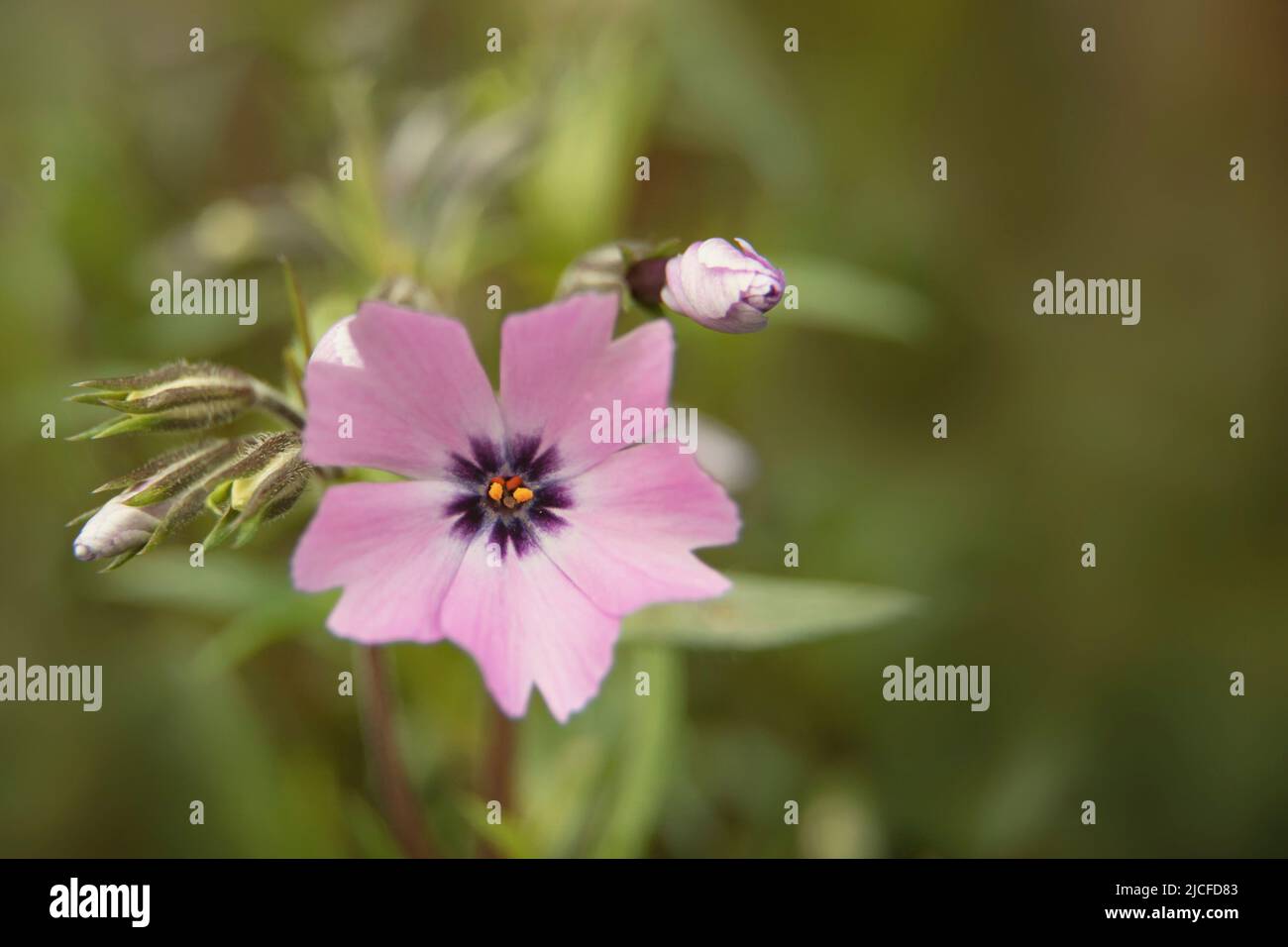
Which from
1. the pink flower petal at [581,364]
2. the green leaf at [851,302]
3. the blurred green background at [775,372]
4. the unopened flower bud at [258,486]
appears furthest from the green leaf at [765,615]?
the green leaf at [851,302]

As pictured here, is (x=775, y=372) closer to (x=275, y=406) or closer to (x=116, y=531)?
(x=275, y=406)

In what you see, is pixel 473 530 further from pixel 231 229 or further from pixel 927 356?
pixel 927 356

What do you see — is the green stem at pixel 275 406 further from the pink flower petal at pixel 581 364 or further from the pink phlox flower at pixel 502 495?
the pink flower petal at pixel 581 364

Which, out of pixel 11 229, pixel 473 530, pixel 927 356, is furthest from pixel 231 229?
pixel 927 356

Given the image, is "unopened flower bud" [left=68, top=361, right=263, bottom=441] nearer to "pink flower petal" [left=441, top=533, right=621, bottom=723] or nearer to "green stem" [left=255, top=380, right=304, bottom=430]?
"green stem" [left=255, top=380, right=304, bottom=430]

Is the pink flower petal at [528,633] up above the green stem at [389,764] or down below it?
above
